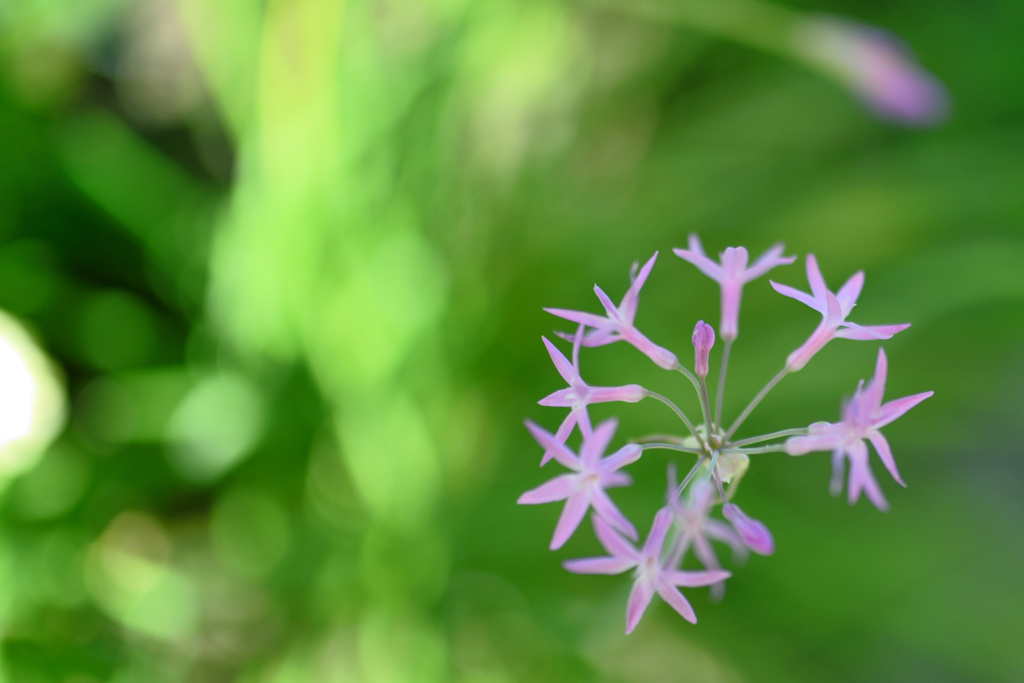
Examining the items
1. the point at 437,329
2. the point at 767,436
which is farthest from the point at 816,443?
the point at 437,329

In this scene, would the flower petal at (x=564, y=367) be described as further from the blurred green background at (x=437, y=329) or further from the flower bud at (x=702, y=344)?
the blurred green background at (x=437, y=329)

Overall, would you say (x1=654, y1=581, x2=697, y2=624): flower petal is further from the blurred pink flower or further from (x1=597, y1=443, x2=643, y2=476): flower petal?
the blurred pink flower

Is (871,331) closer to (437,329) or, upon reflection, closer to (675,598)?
(675,598)

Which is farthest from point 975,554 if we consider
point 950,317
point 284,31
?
point 284,31

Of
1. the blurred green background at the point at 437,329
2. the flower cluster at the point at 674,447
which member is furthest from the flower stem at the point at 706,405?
the blurred green background at the point at 437,329

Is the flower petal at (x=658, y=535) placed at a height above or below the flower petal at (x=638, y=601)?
above

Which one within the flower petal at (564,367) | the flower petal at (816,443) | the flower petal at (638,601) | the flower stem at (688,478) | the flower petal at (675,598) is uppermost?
the flower petal at (816,443)
